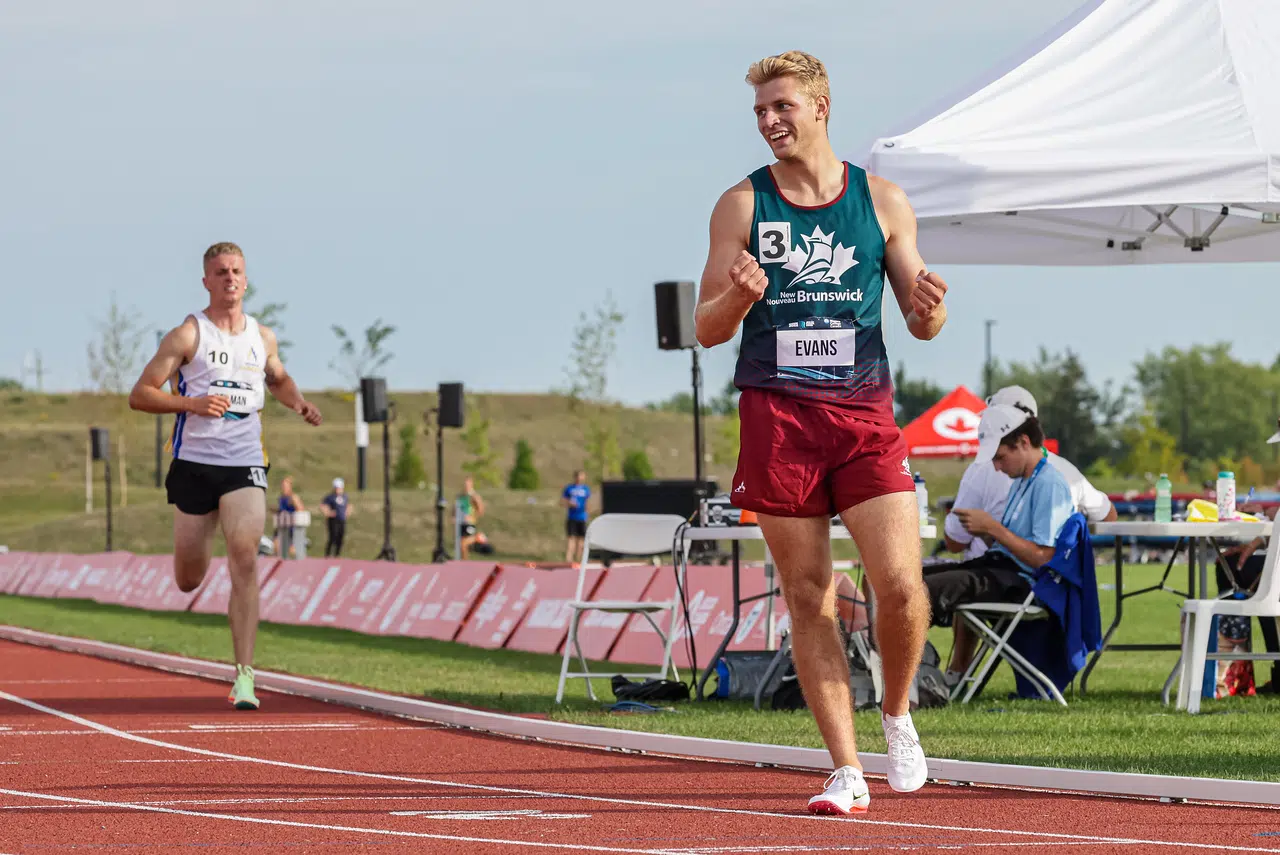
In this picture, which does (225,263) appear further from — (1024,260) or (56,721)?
(1024,260)

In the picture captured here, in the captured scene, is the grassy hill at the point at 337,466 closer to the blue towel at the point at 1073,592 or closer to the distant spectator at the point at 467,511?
the distant spectator at the point at 467,511

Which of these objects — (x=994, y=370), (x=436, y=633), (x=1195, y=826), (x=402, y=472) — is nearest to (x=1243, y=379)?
(x=994, y=370)

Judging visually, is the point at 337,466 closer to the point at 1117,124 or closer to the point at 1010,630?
the point at 1010,630

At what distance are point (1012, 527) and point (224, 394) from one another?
410 cm

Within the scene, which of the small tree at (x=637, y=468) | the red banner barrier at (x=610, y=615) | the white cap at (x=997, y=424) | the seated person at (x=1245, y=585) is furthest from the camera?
the small tree at (x=637, y=468)

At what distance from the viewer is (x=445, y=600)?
17.7m

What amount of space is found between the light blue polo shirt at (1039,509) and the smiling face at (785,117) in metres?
4.48

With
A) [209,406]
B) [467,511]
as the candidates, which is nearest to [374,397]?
[467,511]

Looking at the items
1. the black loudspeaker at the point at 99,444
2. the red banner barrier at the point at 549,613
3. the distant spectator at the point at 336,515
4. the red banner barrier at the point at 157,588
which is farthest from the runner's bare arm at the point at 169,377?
the black loudspeaker at the point at 99,444

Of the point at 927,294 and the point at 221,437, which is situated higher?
the point at 927,294

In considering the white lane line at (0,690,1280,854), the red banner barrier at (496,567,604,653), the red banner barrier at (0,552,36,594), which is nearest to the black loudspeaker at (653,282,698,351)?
the red banner barrier at (496,567,604,653)

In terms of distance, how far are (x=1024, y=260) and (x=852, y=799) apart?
761 centimetres

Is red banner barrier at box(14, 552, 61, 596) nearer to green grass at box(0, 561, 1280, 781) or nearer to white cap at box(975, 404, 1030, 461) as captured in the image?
green grass at box(0, 561, 1280, 781)

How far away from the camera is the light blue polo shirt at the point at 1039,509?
31.2 ft
